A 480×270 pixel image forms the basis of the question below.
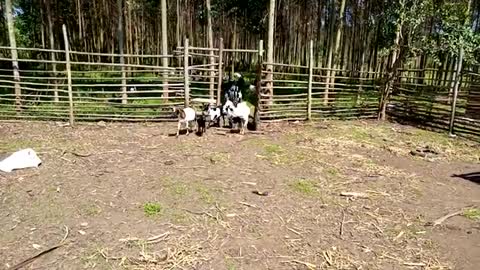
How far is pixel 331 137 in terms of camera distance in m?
6.62

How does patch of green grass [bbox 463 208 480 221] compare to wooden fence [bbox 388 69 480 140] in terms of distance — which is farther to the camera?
wooden fence [bbox 388 69 480 140]

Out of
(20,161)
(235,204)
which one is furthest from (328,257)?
(20,161)

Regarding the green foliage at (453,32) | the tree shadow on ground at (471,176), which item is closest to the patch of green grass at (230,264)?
the tree shadow on ground at (471,176)

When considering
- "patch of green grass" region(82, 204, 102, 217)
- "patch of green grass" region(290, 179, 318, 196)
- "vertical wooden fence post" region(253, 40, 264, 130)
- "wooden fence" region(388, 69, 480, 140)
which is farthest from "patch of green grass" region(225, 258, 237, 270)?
"wooden fence" region(388, 69, 480, 140)

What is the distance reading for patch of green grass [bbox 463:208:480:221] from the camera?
372cm

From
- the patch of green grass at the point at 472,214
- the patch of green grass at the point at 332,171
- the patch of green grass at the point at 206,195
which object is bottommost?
the patch of green grass at the point at 472,214

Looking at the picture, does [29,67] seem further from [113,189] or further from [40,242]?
[40,242]

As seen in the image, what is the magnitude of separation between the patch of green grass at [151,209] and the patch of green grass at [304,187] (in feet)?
4.76

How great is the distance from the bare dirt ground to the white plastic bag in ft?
0.41

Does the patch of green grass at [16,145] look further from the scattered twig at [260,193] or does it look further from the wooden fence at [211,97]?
the scattered twig at [260,193]

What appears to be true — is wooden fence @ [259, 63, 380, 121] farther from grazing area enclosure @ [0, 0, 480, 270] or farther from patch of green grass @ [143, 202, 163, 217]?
patch of green grass @ [143, 202, 163, 217]

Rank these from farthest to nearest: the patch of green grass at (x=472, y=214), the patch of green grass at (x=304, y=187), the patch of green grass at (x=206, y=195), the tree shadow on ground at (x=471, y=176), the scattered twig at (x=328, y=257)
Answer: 1. the tree shadow on ground at (x=471, y=176)
2. the patch of green grass at (x=304, y=187)
3. the patch of green grass at (x=206, y=195)
4. the patch of green grass at (x=472, y=214)
5. the scattered twig at (x=328, y=257)

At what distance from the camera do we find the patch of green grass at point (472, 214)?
372cm

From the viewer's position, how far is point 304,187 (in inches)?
170
